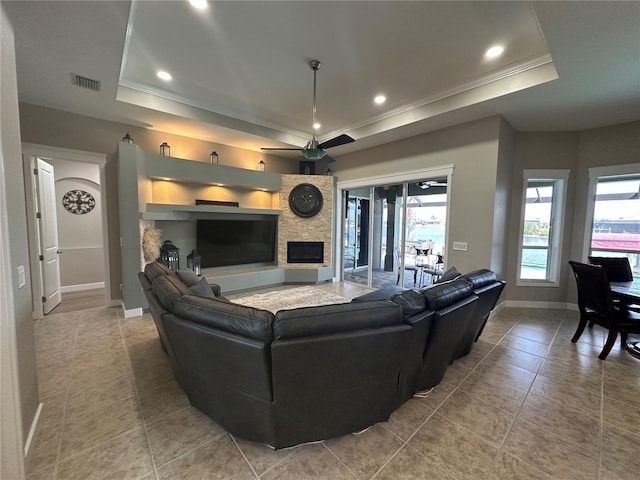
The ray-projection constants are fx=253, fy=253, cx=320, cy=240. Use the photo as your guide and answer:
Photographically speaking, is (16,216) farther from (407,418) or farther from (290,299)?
(290,299)

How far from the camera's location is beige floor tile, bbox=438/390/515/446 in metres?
1.80

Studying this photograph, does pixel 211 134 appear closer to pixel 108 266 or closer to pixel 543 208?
pixel 108 266

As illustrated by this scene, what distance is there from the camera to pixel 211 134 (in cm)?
480

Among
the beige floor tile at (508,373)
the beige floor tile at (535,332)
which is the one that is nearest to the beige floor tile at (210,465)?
the beige floor tile at (508,373)

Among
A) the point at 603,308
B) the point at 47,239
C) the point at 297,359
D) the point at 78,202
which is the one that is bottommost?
the point at 603,308

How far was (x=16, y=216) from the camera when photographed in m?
1.60

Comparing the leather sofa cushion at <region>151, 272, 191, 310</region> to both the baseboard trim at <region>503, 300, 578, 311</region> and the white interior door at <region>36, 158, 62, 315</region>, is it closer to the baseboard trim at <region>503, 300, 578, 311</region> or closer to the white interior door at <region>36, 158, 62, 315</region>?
the white interior door at <region>36, 158, 62, 315</region>

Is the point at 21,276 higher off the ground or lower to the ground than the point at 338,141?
lower

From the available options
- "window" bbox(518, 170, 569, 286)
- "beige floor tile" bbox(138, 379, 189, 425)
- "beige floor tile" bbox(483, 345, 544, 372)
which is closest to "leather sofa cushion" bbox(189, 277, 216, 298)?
"beige floor tile" bbox(138, 379, 189, 425)

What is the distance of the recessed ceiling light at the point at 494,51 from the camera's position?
2.76 m

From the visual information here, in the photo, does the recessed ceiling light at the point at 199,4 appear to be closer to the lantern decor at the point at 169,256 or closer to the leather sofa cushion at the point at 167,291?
the leather sofa cushion at the point at 167,291

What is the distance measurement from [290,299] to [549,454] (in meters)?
3.67

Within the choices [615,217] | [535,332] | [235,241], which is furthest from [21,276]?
[615,217]

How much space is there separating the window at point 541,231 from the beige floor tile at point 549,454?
3617mm
